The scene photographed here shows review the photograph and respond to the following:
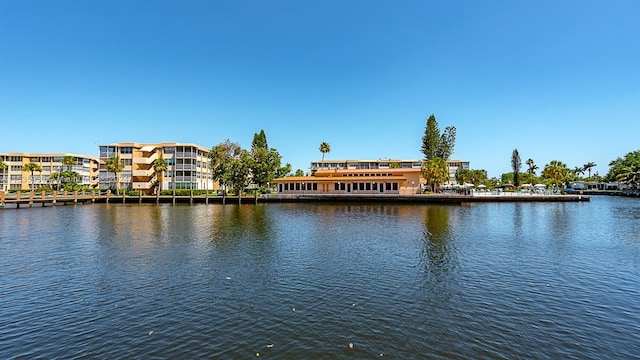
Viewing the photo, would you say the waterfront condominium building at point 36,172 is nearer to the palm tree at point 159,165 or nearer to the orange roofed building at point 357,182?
the palm tree at point 159,165

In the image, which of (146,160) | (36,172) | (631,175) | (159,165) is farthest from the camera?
(36,172)

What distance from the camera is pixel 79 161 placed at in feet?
318

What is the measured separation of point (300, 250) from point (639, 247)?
24.5m

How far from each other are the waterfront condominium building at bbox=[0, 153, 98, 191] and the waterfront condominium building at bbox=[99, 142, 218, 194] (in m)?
16.4

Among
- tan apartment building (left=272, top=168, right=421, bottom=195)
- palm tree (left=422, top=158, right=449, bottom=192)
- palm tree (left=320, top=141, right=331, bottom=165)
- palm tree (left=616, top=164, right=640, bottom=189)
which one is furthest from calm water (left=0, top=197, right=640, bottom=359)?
palm tree (left=616, top=164, right=640, bottom=189)

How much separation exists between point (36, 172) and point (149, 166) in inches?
1609

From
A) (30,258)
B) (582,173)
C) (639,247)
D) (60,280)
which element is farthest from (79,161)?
(582,173)

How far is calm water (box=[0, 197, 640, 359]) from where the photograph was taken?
32.2ft

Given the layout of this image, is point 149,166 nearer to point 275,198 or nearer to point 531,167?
point 275,198

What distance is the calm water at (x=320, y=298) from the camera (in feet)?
32.2

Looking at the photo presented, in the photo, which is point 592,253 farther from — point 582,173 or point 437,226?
point 582,173

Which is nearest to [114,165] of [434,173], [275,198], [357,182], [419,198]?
[275,198]

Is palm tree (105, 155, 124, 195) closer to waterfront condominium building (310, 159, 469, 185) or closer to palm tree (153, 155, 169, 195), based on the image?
palm tree (153, 155, 169, 195)

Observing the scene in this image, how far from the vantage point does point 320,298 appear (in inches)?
533
